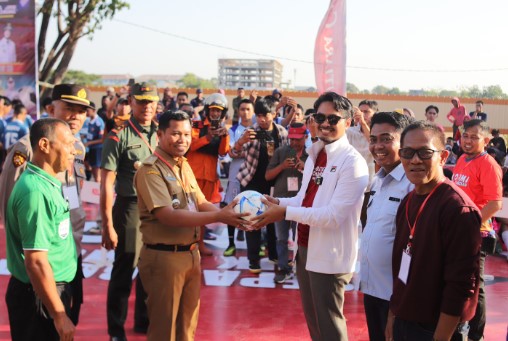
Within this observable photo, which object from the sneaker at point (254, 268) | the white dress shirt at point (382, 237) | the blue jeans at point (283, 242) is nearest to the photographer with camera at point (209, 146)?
the sneaker at point (254, 268)

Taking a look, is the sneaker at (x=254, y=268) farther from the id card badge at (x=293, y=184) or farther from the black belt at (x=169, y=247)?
the black belt at (x=169, y=247)

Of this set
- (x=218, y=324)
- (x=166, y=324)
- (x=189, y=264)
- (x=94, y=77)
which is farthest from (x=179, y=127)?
(x=94, y=77)

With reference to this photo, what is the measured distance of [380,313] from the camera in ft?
9.75

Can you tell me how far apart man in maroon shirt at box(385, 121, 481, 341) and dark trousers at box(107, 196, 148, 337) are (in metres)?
2.20

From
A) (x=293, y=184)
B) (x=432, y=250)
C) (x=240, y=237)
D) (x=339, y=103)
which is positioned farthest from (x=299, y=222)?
(x=240, y=237)

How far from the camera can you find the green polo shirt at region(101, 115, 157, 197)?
151 inches

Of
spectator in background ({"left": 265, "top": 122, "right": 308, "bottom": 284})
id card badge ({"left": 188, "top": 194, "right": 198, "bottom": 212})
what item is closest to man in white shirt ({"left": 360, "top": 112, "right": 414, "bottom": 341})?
id card badge ({"left": 188, "top": 194, "right": 198, "bottom": 212})

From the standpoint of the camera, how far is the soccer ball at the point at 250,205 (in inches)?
124

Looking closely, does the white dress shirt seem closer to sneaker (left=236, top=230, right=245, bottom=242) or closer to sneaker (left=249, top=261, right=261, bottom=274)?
sneaker (left=249, top=261, right=261, bottom=274)

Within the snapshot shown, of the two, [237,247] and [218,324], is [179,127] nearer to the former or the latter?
[218,324]

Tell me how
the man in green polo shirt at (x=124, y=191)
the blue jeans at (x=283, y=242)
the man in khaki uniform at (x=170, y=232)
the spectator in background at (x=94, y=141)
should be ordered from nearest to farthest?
the man in khaki uniform at (x=170, y=232), the man in green polo shirt at (x=124, y=191), the blue jeans at (x=283, y=242), the spectator in background at (x=94, y=141)

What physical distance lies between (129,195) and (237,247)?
3.27 metres

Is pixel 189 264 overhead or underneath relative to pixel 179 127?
underneath

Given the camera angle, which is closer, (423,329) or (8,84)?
(423,329)
